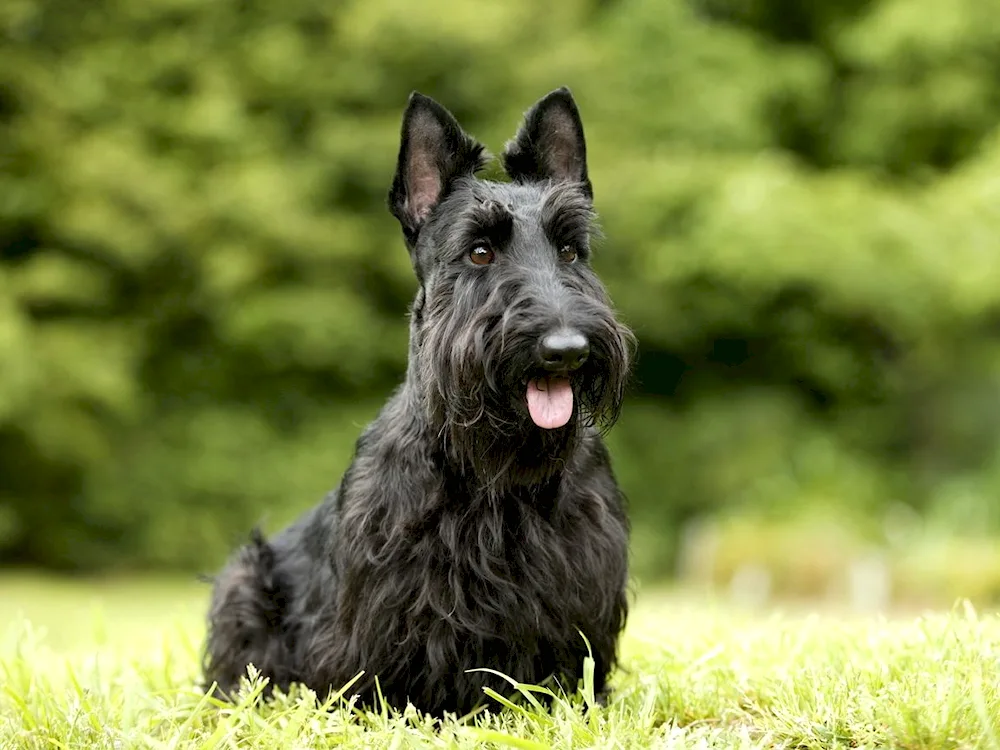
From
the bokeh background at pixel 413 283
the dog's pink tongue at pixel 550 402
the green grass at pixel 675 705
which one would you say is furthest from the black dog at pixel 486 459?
the bokeh background at pixel 413 283

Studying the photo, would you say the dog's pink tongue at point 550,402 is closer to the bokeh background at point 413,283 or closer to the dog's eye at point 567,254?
the dog's eye at point 567,254

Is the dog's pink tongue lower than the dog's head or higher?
lower

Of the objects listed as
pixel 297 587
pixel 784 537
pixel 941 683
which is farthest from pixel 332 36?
pixel 941 683

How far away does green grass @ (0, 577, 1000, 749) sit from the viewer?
2.72 meters

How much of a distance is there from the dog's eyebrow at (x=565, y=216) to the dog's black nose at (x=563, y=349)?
1.44ft

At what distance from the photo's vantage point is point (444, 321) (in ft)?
10.3

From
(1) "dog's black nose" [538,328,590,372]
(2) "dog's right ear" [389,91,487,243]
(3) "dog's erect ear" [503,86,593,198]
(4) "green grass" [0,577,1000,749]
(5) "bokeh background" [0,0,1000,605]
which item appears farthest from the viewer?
(5) "bokeh background" [0,0,1000,605]

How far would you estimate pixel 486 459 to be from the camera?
3.10m

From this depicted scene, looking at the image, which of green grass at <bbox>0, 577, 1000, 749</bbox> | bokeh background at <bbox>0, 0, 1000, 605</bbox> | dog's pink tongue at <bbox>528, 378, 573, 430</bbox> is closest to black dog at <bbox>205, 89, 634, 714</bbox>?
dog's pink tongue at <bbox>528, 378, 573, 430</bbox>

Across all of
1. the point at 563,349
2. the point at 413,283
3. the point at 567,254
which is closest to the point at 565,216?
the point at 567,254

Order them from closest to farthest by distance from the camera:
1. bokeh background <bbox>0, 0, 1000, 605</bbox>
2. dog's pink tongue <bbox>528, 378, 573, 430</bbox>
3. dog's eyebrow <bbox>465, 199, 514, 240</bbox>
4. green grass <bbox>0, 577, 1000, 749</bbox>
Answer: green grass <bbox>0, 577, 1000, 749</bbox>, dog's pink tongue <bbox>528, 378, 573, 430</bbox>, dog's eyebrow <bbox>465, 199, 514, 240</bbox>, bokeh background <bbox>0, 0, 1000, 605</bbox>

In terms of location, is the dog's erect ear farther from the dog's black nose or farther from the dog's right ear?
the dog's black nose

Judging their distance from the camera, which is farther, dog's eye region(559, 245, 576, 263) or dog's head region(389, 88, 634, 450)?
dog's eye region(559, 245, 576, 263)

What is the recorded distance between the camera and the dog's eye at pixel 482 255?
3172 millimetres
